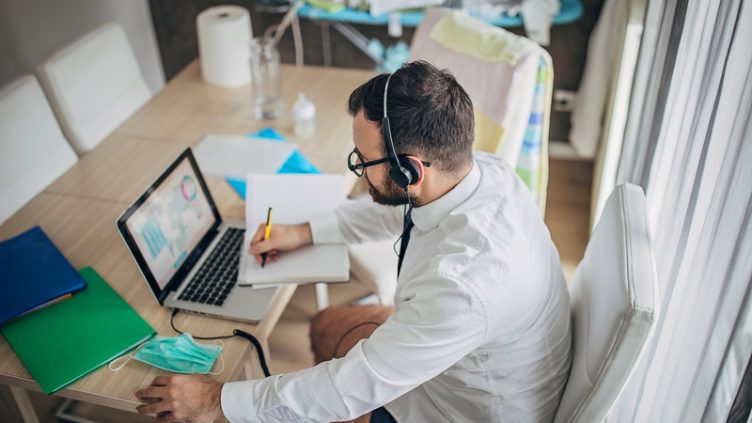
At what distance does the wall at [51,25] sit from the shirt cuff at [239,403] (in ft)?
6.34

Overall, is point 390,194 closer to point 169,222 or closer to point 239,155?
point 169,222

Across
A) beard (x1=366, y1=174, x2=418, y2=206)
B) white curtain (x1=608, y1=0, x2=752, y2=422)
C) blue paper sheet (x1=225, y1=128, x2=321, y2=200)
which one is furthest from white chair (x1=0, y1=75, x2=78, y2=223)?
white curtain (x1=608, y1=0, x2=752, y2=422)

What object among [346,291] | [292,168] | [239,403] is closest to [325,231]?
[292,168]

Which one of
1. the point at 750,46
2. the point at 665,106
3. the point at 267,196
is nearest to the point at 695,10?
the point at 665,106

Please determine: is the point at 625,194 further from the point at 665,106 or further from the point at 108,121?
the point at 108,121

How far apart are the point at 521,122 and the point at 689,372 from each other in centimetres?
94

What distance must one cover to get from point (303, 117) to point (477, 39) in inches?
22.6

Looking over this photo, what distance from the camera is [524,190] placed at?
1.31 metres

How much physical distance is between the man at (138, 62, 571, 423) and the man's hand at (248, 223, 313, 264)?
1.04 feet

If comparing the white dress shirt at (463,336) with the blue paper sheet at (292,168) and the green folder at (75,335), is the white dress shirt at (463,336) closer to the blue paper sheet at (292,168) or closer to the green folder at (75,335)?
the green folder at (75,335)

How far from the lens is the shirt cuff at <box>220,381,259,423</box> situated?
1.16m

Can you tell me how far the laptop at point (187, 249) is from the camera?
1.37 m

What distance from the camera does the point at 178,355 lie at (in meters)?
1.27

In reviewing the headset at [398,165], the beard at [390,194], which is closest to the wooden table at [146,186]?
the beard at [390,194]
